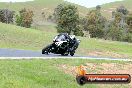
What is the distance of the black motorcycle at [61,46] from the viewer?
30516mm

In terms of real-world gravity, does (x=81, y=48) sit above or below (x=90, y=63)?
below

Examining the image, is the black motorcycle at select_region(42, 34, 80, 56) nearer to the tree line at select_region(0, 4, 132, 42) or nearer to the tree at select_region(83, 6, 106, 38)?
the tree line at select_region(0, 4, 132, 42)

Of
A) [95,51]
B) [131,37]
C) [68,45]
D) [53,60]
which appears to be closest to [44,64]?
[53,60]

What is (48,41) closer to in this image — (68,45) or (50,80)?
(68,45)

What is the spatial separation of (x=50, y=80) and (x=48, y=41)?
37.7 metres

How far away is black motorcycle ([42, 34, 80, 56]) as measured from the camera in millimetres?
30516

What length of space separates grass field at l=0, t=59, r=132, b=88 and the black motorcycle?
5.25 meters

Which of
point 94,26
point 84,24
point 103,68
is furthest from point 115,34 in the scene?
point 103,68

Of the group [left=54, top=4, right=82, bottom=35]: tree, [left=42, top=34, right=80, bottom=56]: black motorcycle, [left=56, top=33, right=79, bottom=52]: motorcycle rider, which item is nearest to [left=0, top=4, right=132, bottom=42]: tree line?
[left=54, top=4, right=82, bottom=35]: tree

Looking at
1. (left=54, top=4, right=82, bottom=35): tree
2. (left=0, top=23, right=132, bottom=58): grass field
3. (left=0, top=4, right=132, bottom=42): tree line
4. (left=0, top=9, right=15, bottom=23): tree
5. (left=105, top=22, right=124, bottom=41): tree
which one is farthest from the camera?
(left=0, top=9, right=15, bottom=23): tree

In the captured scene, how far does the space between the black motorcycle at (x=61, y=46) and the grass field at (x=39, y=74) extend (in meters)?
5.25

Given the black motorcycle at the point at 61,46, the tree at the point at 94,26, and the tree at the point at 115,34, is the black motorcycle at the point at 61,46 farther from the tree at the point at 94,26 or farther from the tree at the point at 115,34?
the tree at the point at 115,34

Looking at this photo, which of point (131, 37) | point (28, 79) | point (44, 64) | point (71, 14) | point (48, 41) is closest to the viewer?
point (28, 79)

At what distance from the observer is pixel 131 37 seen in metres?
113
